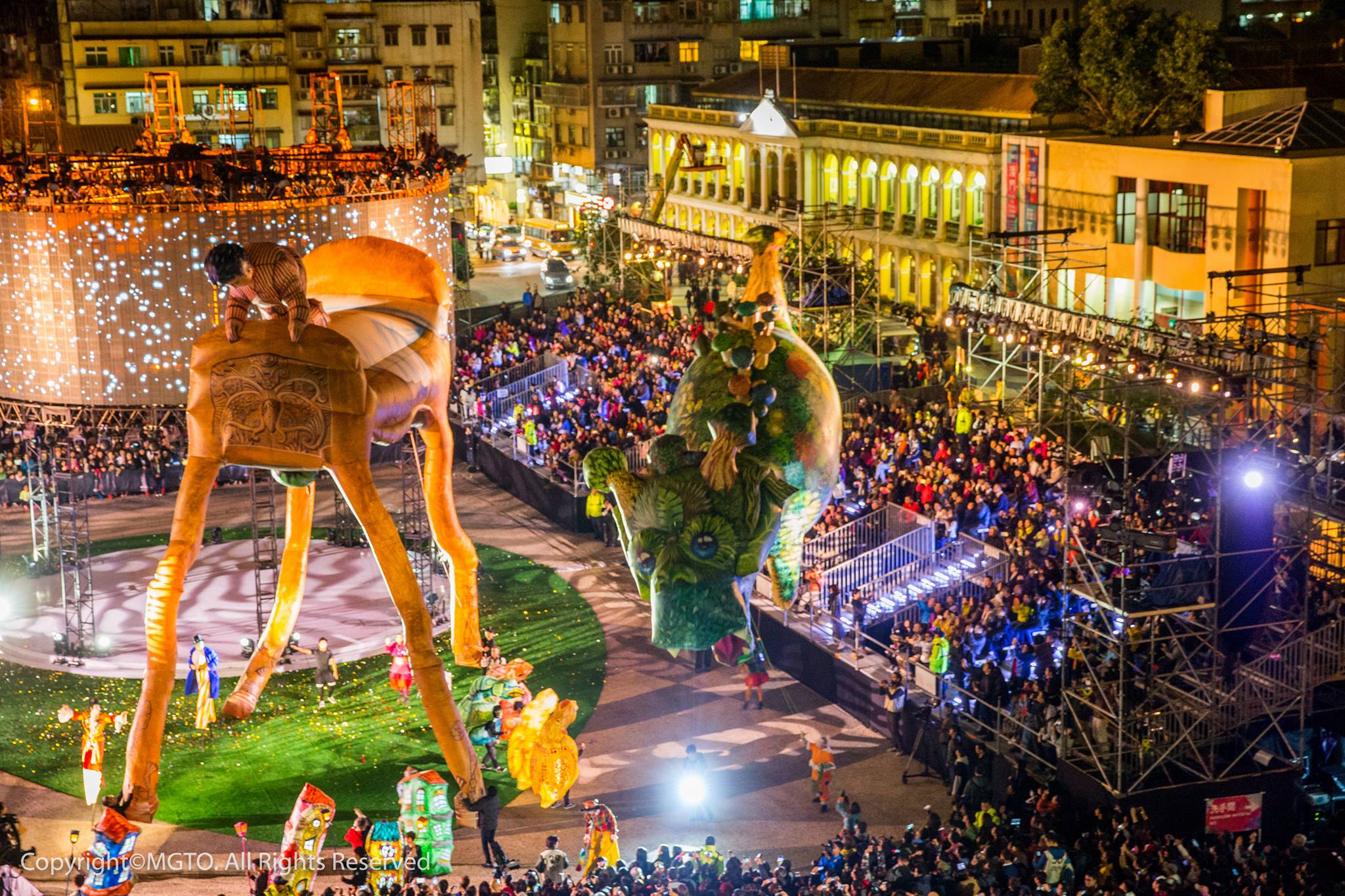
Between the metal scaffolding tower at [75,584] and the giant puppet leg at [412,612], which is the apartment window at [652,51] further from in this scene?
the giant puppet leg at [412,612]

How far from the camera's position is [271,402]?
15109 millimetres

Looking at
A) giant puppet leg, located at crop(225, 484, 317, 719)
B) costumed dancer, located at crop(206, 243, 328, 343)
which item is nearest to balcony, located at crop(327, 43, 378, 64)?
giant puppet leg, located at crop(225, 484, 317, 719)

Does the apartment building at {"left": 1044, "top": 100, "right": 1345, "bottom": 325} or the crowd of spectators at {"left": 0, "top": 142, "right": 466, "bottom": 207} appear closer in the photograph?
the crowd of spectators at {"left": 0, "top": 142, "right": 466, "bottom": 207}

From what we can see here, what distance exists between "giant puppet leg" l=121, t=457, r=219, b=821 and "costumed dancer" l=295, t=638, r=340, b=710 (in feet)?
41.4

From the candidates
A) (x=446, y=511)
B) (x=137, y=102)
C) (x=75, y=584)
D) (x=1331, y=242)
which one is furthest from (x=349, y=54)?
(x=446, y=511)

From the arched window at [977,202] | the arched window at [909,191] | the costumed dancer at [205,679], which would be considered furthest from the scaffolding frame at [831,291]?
the costumed dancer at [205,679]

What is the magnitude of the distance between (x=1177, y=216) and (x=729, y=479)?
23457mm

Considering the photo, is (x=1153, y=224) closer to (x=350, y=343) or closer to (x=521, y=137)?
(x=350, y=343)

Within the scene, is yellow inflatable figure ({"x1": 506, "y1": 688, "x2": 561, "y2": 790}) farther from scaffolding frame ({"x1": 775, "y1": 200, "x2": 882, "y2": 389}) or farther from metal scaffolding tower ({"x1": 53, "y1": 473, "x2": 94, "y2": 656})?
scaffolding frame ({"x1": 775, "y1": 200, "x2": 882, "y2": 389})

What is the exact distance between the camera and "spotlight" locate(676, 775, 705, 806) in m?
24.4

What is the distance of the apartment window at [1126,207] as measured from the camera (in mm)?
40094

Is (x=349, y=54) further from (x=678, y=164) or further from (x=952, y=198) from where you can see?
(x=952, y=198)

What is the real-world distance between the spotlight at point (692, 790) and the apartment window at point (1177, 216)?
18.5 m

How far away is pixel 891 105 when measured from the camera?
55500 millimetres
